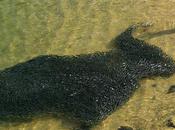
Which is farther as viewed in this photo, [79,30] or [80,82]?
[79,30]

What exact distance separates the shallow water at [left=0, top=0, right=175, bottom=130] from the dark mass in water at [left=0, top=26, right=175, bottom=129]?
0.29 m

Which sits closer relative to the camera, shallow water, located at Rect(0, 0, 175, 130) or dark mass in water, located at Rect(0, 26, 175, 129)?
dark mass in water, located at Rect(0, 26, 175, 129)

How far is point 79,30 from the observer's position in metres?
12.7

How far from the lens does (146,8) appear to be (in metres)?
13.2

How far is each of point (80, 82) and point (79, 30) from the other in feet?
12.5

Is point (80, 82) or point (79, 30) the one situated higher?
point (79, 30)

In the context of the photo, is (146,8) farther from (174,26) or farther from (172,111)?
(172,111)

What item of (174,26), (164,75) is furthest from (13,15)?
(164,75)

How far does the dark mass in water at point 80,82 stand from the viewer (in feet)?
28.6

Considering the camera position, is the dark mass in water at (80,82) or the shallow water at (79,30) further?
the shallow water at (79,30)

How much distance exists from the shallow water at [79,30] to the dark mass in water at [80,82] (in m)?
0.29

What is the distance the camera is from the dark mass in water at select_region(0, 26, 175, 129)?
28.6 feet

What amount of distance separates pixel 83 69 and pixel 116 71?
698mm

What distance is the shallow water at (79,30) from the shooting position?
8.98 meters
